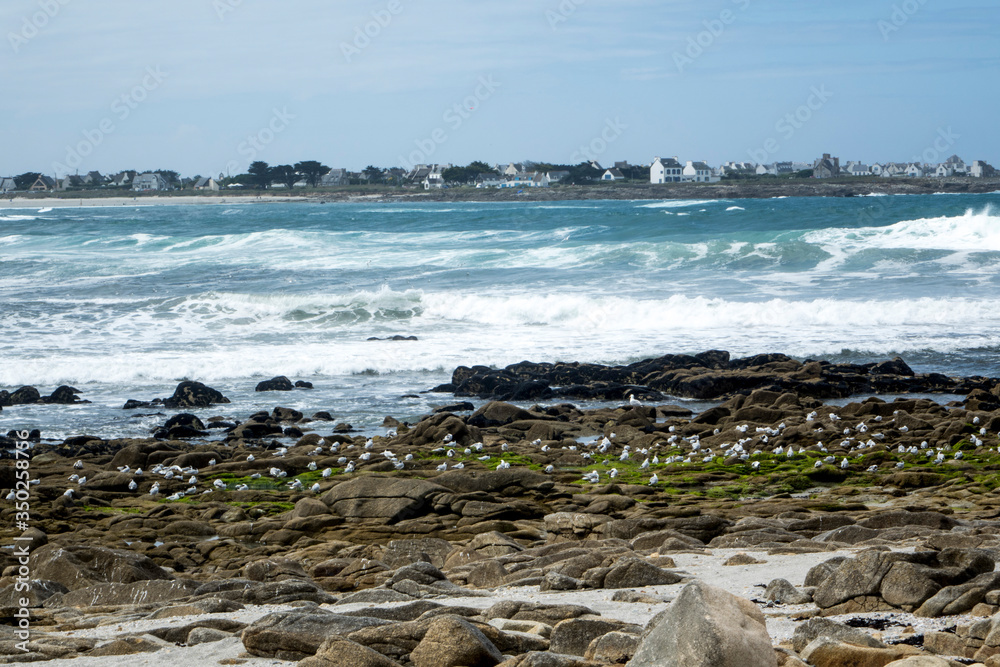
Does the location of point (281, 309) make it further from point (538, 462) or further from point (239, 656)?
point (239, 656)

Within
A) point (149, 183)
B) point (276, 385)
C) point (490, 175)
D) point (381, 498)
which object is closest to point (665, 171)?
point (490, 175)

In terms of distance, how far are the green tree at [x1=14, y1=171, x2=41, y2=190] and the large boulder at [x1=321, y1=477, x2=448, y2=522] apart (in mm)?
135431

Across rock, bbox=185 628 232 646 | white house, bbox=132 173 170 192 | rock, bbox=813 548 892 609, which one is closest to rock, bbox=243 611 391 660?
rock, bbox=185 628 232 646

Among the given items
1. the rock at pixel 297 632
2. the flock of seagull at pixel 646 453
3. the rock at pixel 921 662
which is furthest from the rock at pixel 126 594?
the rock at pixel 921 662

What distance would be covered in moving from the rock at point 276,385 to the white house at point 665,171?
358 ft

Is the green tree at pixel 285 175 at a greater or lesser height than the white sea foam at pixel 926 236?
greater

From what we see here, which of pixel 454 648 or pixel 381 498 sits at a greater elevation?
pixel 454 648

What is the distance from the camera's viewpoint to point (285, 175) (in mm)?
123500

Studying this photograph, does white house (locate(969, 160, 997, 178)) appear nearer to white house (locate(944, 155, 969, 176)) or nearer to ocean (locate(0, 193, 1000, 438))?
white house (locate(944, 155, 969, 176))

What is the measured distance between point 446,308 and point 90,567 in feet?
58.5

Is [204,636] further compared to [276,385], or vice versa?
[276,385]

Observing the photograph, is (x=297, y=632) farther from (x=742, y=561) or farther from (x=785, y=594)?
(x=742, y=561)

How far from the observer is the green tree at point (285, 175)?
124 meters

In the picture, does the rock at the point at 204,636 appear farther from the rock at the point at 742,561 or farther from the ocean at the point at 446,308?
the ocean at the point at 446,308
